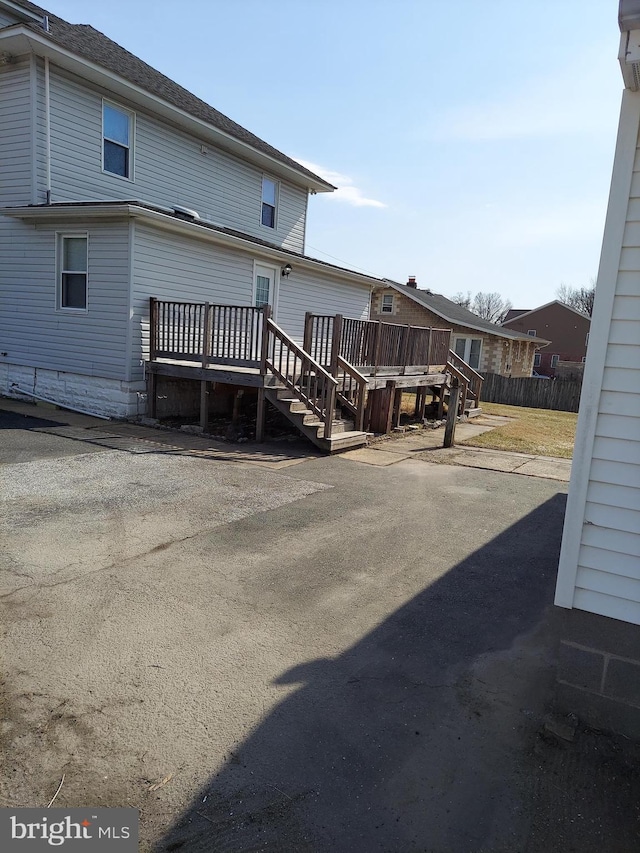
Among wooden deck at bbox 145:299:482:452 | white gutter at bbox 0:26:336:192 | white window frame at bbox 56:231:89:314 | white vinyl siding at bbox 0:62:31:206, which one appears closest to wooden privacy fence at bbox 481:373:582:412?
white gutter at bbox 0:26:336:192

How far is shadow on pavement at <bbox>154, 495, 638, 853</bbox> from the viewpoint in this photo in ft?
7.38

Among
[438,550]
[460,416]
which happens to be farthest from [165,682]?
[460,416]

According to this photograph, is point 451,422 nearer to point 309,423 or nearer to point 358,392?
point 358,392

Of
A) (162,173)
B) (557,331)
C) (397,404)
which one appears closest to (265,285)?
(162,173)

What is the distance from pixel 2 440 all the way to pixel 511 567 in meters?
7.63

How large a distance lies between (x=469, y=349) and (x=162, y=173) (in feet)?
61.9

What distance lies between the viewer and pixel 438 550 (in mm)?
5527

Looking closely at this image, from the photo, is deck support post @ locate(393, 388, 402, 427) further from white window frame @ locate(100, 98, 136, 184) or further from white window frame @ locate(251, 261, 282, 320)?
white window frame @ locate(100, 98, 136, 184)

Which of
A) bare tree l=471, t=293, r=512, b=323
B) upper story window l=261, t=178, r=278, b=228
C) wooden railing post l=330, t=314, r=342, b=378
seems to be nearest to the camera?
wooden railing post l=330, t=314, r=342, b=378

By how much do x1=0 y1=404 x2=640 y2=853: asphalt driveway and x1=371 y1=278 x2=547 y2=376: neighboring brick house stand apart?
2222cm

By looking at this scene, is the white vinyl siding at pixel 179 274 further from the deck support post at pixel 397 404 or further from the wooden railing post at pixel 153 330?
the deck support post at pixel 397 404

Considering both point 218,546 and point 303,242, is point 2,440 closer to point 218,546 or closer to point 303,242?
point 218,546

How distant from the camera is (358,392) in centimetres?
1077

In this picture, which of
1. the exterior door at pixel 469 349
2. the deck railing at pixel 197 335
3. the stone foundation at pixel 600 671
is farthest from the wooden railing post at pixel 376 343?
the exterior door at pixel 469 349
